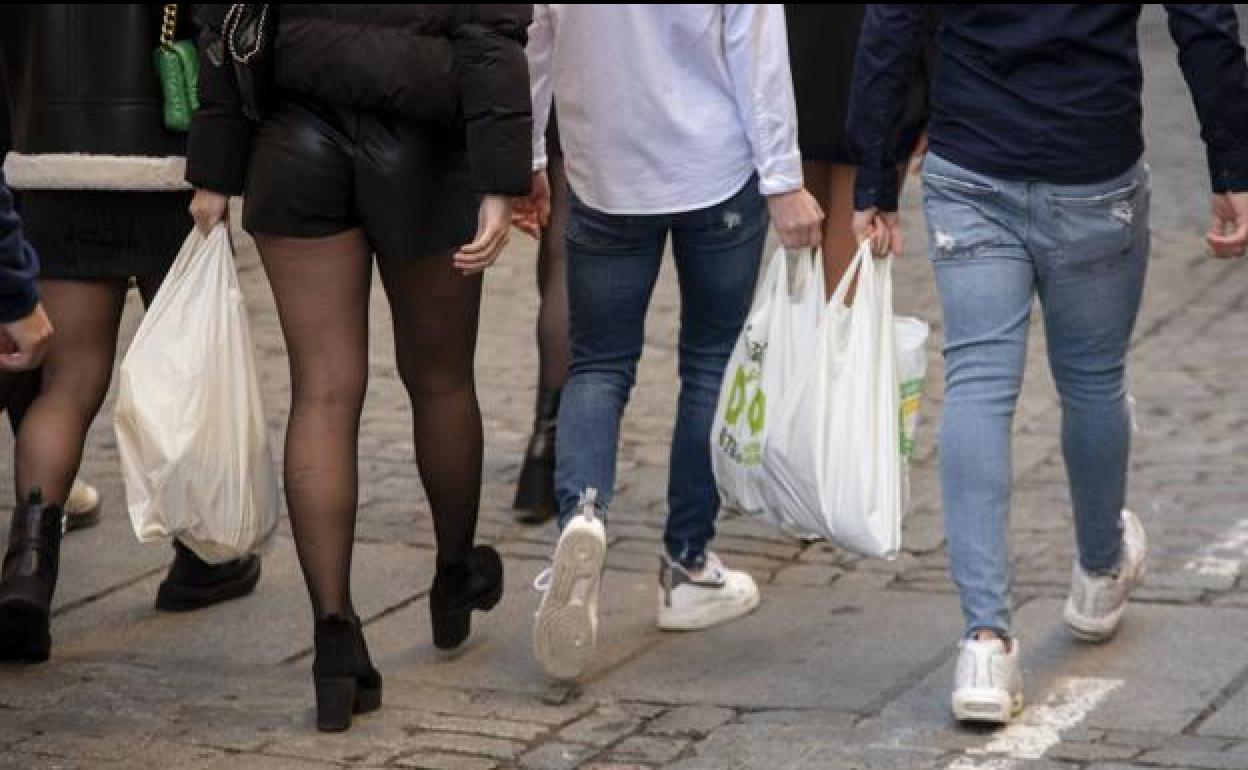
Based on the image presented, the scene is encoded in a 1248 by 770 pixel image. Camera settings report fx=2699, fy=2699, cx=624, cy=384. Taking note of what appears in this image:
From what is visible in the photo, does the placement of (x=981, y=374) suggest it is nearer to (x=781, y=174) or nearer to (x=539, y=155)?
(x=781, y=174)

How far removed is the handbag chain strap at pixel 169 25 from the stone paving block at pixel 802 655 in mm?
1616

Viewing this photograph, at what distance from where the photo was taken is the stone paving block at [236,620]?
5.80 metres

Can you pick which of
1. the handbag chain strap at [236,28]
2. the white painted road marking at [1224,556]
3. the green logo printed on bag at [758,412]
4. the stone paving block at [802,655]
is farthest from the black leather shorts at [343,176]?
Result: the white painted road marking at [1224,556]

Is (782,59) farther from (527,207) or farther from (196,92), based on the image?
(196,92)

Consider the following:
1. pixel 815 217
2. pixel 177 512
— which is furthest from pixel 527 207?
pixel 177 512

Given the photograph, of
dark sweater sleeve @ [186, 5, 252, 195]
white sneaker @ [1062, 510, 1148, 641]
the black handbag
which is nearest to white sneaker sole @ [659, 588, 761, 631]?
white sneaker @ [1062, 510, 1148, 641]

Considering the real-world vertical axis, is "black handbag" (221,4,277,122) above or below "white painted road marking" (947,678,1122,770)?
above

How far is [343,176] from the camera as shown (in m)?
5.06

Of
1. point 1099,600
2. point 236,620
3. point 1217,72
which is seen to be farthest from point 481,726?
point 1217,72

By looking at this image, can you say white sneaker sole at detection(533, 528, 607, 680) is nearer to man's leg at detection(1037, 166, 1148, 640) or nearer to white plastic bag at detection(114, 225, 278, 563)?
white plastic bag at detection(114, 225, 278, 563)

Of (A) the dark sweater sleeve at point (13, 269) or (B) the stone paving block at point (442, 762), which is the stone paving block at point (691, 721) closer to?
(B) the stone paving block at point (442, 762)

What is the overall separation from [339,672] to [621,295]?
1.03 metres

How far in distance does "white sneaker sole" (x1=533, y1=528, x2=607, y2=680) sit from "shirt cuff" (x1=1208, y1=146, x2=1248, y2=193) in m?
1.37

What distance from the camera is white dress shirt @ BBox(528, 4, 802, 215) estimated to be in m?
5.48
